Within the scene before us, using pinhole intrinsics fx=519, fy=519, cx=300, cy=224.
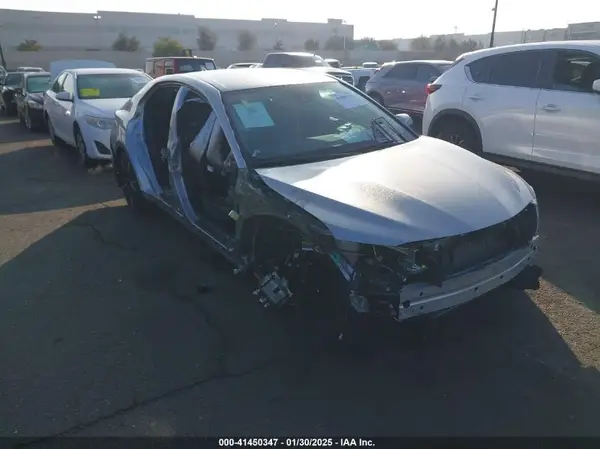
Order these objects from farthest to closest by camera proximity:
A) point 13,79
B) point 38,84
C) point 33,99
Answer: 1. point 13,79
2. point 38,84
3. point 33,99

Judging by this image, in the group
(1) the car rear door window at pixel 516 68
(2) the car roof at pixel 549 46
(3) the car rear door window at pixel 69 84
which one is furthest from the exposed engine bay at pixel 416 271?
(3) the car rear door window at pixel 69 84

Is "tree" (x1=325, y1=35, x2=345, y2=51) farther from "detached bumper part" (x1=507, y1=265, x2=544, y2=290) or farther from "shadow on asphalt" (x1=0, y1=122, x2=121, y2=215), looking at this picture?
"detached bumper part" (x1=507, y1=265, x2=544, y2=290)

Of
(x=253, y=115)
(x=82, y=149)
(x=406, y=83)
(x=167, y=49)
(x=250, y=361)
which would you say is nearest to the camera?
(x=250, y=361)

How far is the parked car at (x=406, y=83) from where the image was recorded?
1278cm

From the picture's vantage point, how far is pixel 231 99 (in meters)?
4.11

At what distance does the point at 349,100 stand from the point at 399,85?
9312 mm

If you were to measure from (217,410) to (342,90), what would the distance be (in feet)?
9.82

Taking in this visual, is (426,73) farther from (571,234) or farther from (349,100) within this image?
(349,100)

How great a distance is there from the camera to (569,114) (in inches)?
229

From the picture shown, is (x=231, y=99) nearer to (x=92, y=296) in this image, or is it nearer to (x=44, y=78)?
(x=92, y=296)

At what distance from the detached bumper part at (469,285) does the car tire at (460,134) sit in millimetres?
3813

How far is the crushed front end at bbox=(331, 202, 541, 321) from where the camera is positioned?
2.83 m

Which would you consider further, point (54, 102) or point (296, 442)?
point (54, 102)

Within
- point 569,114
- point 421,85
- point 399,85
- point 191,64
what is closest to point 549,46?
point 569,114
